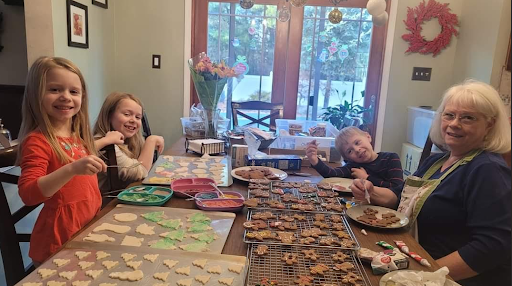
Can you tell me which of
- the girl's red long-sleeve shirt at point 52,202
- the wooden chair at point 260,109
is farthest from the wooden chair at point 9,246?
the wooden chair at point 260,109

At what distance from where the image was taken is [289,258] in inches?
38.7

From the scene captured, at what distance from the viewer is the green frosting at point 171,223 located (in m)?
1.14

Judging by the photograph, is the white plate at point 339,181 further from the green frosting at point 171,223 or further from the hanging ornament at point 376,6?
the hanging ornament at point 376,6

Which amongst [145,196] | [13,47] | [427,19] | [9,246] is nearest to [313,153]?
[145,196]

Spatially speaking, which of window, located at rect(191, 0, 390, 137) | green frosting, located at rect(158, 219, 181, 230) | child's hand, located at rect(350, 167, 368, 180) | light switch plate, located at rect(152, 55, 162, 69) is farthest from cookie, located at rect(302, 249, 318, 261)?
light switch plate, located at rect(152, 55, 162, 69)

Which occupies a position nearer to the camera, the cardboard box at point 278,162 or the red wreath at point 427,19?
the cardboard box at point 278,162

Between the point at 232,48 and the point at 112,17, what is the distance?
117 centimetres

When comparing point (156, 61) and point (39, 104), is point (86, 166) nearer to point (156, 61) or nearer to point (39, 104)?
point (39, 104)

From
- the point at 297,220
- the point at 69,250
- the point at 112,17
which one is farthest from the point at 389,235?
the point at 112,17

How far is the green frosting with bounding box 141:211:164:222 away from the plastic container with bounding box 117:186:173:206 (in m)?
0.08

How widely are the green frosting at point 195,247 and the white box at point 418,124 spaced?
8.86 feet

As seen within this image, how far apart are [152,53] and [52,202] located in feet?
8.57

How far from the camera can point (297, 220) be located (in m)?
1.23

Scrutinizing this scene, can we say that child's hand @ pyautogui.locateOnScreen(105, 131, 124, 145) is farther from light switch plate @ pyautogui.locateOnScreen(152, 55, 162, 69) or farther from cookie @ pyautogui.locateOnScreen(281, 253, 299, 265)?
light switch plate @ pyautogui.locateOnScreen(152, 55, 162, 69)
